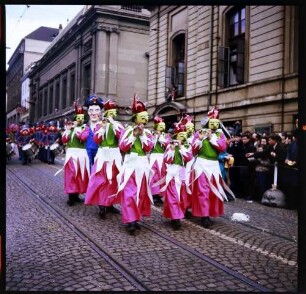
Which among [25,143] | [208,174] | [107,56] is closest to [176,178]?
[208,174]

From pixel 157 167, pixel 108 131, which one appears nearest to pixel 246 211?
pixel 157 167

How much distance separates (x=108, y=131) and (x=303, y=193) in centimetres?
424

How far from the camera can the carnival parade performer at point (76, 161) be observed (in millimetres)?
7836

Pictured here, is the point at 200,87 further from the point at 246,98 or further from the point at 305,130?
the point at 305,130

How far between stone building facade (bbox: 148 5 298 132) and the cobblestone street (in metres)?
3.27

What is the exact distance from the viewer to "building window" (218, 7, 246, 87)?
10.7 m

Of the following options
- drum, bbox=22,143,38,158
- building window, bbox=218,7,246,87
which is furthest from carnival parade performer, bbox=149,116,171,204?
drum, bbox=22,143,38,158

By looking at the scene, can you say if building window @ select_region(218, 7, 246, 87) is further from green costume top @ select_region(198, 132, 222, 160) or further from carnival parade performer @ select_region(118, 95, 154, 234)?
carnival parade performer @ select_region(118, 95, 154, 234)

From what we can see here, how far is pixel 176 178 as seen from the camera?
6.36 meters

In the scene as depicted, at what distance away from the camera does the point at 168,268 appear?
4.29 metres

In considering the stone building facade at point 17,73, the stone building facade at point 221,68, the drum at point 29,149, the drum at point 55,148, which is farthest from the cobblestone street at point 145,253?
the drum at point 29,149

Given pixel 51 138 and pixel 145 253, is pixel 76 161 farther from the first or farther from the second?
pixel 51 138

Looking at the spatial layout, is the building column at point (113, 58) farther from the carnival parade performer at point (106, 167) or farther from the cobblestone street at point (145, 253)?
the cobblestone street at point (145, 253)

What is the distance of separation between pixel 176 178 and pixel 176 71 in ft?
28.3
